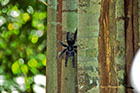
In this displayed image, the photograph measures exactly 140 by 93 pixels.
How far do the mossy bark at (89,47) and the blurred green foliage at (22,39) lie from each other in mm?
1775

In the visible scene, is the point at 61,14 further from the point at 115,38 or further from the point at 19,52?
the point at 19,52

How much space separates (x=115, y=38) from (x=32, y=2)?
206 centimetres

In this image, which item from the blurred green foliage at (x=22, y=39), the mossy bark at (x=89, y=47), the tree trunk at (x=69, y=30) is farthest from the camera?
the blurred green foliage at (x=22, y=39)

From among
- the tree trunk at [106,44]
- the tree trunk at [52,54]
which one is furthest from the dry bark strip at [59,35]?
the tree trunk at [106,44]

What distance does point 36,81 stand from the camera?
2904mm

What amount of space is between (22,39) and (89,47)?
2185mm

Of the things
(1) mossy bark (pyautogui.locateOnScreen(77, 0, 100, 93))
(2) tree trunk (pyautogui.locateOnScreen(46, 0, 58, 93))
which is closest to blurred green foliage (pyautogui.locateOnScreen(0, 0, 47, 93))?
(2) tree trunk (pyautogui.locateOnScreen(46, 0, 58, 93))

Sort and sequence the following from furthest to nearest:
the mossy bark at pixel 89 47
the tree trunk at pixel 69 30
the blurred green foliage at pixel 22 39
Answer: the blurred green foliage at pixel 22 39
the tree trunk at pixel 69 30
the mossy bark at pixel 89 47

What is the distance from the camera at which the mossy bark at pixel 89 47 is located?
1.06m

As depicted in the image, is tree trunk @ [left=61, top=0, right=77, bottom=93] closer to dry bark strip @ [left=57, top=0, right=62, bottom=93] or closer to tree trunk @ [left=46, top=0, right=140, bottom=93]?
dry bark strip @ [left=57, top=0, right=62, bottom=93]

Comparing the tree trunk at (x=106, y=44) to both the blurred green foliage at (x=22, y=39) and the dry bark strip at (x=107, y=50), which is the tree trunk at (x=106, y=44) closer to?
the dry bark strip at (x=107, y=50)

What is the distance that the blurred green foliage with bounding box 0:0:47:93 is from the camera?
2875 millimetres

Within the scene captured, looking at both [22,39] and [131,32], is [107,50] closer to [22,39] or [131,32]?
[131,32]

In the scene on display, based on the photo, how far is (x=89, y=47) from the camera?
106 centimetres
